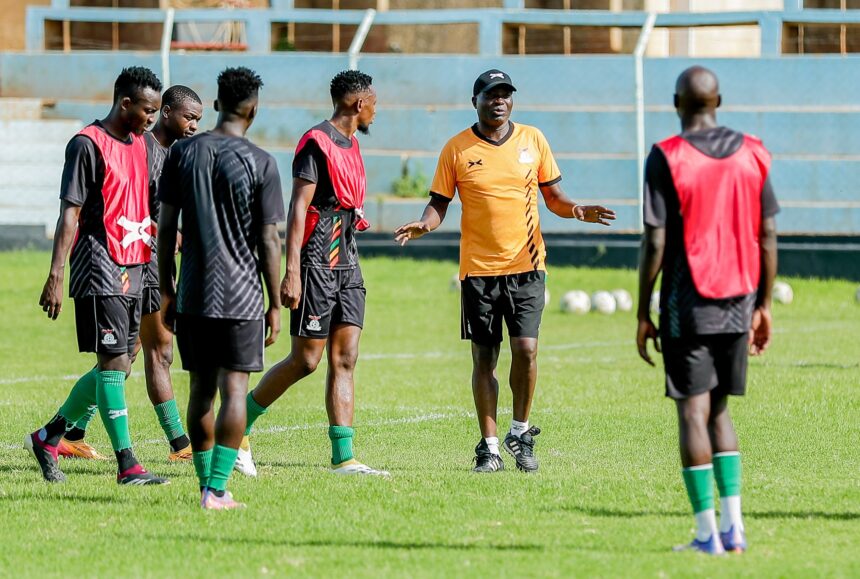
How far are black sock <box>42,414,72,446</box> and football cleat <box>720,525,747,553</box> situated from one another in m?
4.32

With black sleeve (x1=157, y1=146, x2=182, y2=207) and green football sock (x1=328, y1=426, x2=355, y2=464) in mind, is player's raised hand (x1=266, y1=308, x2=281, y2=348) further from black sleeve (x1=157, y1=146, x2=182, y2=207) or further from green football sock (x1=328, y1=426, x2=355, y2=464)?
green football sock (x1=328, y1=426, x2=355, y2=464)

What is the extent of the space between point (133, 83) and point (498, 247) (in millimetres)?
2503

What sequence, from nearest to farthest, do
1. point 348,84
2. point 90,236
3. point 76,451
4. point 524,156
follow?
point 90,236 < point 348,84 < point 524,156 < point 76,451

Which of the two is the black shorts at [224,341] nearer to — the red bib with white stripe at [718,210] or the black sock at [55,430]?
the black sock at [55,430]

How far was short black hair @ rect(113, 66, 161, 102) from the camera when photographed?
27.9 ft

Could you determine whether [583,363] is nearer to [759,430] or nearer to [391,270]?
[759,430]

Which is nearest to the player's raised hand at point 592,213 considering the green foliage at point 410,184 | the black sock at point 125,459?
the black sock at point 125,459

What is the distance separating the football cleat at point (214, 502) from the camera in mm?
7652

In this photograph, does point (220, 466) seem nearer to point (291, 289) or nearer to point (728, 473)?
point (291, 289)

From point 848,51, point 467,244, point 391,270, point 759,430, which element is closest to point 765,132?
point 848,51

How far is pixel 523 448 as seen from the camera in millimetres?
9258

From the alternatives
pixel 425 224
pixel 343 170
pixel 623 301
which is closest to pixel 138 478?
pixel 343 170

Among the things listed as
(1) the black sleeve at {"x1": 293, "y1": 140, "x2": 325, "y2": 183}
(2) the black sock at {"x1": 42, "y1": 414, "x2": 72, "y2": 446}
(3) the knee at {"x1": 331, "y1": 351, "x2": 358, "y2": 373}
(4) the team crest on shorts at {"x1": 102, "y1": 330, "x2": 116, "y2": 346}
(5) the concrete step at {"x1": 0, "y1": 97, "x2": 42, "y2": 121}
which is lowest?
(2) the black sock at {"x1": 42, "y1": 414, "x2": 72, "y2": 446}

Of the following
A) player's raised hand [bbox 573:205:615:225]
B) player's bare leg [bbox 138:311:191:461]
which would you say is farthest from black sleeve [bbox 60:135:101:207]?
player's raised hand [bbox 573:205:615:225]
